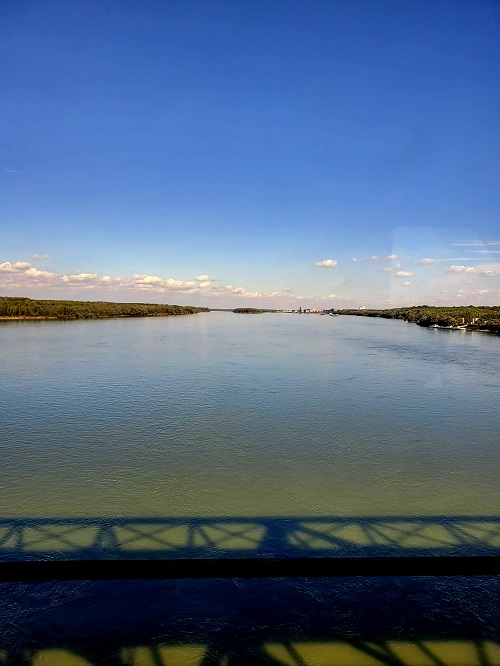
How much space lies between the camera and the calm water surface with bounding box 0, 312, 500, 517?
7.41 meters

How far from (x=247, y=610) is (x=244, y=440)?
6053 millimetres

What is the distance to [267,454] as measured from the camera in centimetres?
972

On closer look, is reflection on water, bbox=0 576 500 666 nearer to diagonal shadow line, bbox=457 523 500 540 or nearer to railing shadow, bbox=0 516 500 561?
railing shadow, bbox=0 516 500 561

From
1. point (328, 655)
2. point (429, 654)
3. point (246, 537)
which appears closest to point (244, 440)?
point (246, 537)

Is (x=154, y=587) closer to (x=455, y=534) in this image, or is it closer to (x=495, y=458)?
(x=455, y=534)

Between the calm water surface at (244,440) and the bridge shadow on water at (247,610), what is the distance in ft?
3.28

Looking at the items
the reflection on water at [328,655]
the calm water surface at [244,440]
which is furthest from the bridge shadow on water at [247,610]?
the calm water surface at [244,440]

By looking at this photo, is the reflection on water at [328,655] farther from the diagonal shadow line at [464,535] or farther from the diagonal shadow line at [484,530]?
the diagonal shadow line at [484,530]

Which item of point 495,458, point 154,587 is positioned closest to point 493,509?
point 495,458

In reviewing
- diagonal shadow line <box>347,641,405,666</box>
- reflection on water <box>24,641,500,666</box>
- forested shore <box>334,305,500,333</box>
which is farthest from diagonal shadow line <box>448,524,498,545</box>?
forested shore <box>334,305,500,333</box>

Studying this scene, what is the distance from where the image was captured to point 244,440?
35.0 ft

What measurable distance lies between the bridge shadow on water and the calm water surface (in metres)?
1.00

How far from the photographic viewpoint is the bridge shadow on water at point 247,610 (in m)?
4.07

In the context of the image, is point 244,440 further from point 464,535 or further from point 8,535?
point 8,535
